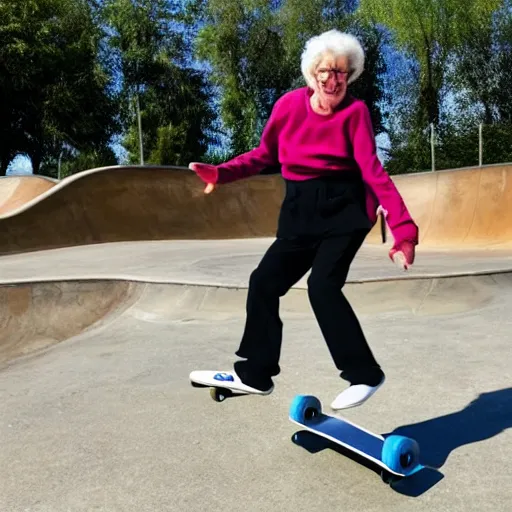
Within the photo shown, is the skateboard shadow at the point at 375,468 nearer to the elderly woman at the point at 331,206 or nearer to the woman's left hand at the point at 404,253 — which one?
the elderly woman at the point at 331,206

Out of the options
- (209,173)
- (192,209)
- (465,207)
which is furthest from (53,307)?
(465,207)

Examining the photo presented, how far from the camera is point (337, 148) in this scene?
252cm

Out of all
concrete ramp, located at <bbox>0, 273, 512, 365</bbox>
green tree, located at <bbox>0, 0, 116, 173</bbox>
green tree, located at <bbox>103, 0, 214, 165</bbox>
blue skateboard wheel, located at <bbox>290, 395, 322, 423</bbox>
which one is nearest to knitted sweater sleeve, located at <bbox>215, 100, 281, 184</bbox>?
blue skateboard wheel, located at <bbox>290, 395, 322, 423</bbox>

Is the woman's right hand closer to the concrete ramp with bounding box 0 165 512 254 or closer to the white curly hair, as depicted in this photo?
the white curly hair

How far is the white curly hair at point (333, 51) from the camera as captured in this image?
2.52 m

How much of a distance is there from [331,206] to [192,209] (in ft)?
43.2

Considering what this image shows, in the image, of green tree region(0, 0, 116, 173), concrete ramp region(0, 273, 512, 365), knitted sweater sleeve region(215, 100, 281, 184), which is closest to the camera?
knitted sweater sleeve region(215, 100, 281, 184)

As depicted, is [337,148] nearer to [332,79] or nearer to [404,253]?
[332,79]

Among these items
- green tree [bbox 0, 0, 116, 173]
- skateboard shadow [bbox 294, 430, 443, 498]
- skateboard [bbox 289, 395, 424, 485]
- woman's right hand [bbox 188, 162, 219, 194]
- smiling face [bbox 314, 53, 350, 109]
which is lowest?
skateboard shadow [bbox 294, 430, 443, 498]

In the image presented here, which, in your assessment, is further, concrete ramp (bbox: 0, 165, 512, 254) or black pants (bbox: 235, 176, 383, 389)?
concrete ramp (bbox: 0, 165, 512, 254)

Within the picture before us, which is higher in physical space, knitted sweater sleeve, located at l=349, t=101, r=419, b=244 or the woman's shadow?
knitted sweater sleeve, located at l=349, t=101, r=419, b=244

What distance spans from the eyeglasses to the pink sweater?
0.10m

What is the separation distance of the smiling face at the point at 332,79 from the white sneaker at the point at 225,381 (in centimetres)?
129

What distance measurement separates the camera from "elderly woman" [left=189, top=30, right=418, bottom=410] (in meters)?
2.49
